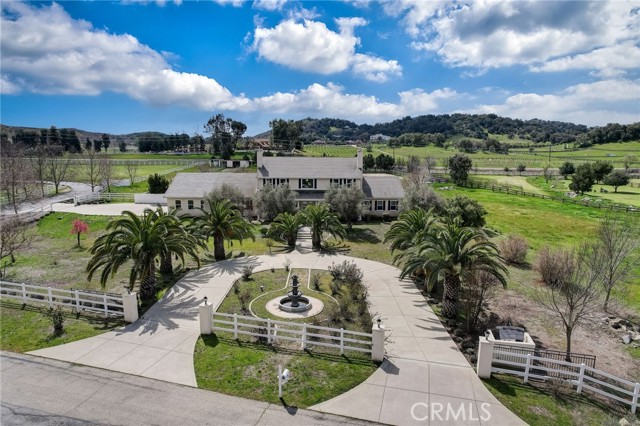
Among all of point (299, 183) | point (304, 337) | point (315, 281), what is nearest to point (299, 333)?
point (304, 337)

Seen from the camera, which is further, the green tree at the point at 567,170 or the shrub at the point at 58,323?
the green tree at the point at 567,170

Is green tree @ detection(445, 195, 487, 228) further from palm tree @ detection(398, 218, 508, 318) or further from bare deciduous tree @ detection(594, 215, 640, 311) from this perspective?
palm tree @ detection(398, 218, 508, 318)

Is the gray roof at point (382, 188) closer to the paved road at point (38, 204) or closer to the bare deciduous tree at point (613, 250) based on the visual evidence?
the bare deciduous tree at point (613, 250)

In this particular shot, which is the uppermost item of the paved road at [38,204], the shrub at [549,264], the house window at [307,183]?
the house window at [307,183]

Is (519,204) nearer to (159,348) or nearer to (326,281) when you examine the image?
(326,281)

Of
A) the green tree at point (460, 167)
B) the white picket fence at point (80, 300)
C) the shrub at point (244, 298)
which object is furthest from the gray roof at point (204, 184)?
the green tree at point (460, 167)

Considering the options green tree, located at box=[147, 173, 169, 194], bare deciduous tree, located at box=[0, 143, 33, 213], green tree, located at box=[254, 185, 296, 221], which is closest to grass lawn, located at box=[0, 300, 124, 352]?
green tree, located at box=[254, 185, 296, 221]
